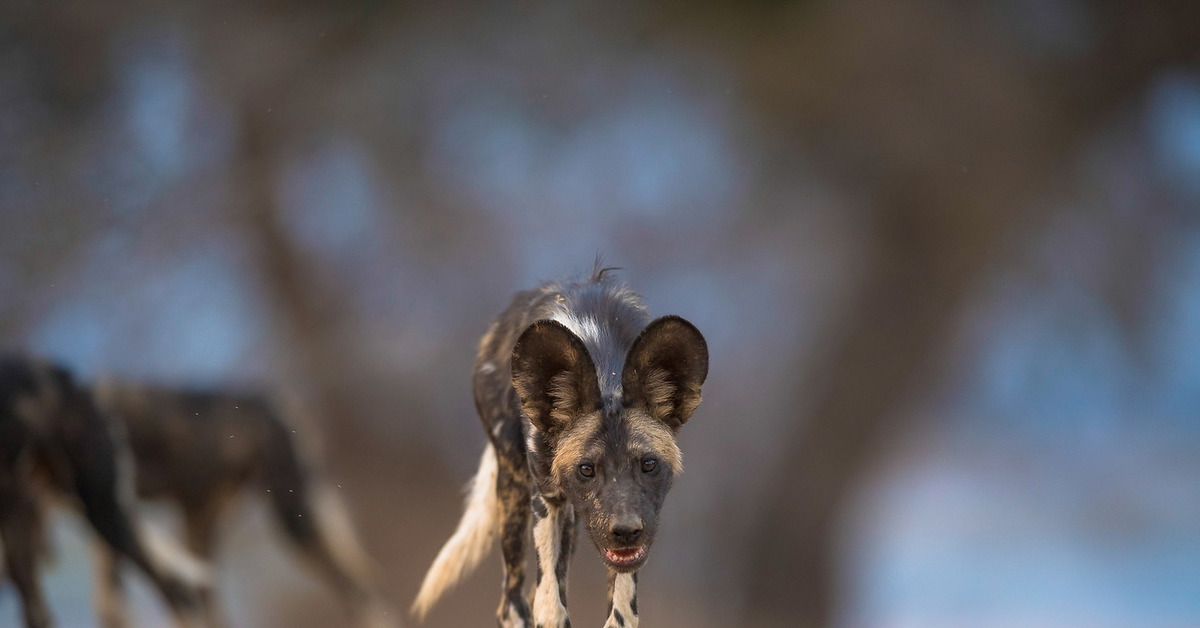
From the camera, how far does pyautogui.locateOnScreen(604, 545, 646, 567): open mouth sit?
9.80 feet

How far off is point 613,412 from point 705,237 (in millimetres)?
3890

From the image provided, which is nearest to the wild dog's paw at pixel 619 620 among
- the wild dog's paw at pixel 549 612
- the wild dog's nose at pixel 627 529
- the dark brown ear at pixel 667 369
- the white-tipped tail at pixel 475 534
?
the wild dog's paw at pixel 549 612

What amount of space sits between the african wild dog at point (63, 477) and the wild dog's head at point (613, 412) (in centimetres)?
404

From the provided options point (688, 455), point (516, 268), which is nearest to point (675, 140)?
point (516, 268)

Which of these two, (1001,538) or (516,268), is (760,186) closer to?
(516,268)

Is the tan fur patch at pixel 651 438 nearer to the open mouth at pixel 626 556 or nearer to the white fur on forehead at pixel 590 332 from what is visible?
the white fur on forehead at pixel 590 332

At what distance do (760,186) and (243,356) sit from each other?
3.44m

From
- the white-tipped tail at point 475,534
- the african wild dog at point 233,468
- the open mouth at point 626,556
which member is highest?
the african wild dog at point 233,468

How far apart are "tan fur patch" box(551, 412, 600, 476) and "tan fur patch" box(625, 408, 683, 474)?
4.0 inches

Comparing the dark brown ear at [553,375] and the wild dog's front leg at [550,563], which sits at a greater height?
the dark brown ear at [553,375]

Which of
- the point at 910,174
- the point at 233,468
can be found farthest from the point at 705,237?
the point at 233,468

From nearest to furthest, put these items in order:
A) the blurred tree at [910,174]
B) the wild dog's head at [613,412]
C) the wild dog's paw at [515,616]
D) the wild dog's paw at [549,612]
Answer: the wild dog's head at [613,412]
the wild dog's paw at [549,612]
the wild dog's paw at [515,616]
the blurred tree at [910,174]

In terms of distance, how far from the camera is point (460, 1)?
7.10 m

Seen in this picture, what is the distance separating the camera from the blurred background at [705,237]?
263 inches
